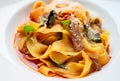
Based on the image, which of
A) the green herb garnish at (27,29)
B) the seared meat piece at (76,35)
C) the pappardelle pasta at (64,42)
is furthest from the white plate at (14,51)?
the seared meat piece at (76,35)

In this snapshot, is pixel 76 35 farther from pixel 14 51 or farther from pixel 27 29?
pixel 14 51

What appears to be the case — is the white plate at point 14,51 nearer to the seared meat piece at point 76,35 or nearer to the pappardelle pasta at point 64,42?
the pappardelle pasta at point 64,42

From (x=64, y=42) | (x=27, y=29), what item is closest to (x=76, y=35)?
(x=64, y=42)

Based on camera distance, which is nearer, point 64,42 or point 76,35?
point 76,35

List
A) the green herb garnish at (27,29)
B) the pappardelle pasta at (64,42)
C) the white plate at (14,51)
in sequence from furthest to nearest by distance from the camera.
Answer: the green herb garnish at (27,29)
the pappardelle pasta at (64,42)
the white plate at (14,51)

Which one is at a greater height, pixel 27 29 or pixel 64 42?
pixel 27 29

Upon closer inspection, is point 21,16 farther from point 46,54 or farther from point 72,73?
point 72,73
